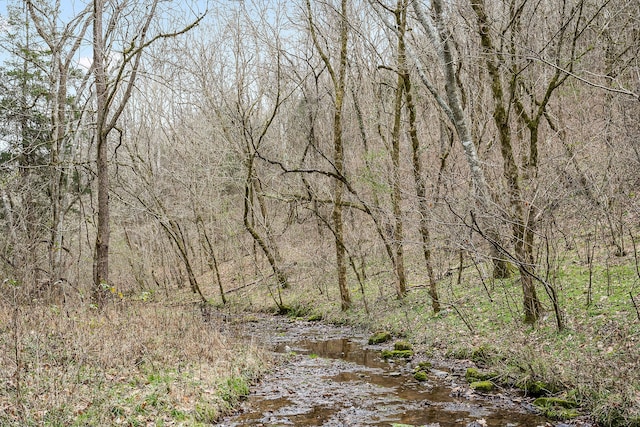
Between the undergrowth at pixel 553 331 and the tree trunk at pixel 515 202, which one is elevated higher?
the tree trunk at pixel 515 202

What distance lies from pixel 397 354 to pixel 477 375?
7.64 feet

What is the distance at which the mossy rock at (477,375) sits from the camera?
777cm

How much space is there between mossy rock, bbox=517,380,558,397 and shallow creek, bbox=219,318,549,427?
304mm

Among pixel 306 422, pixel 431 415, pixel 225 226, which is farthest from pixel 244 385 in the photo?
pixel 225 226

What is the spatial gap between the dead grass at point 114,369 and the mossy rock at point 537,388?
4.34 meters

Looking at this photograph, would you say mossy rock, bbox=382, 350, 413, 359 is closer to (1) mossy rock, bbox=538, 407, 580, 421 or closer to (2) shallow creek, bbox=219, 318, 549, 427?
(2) shallow creek, bbox=219, 318, 549, 427

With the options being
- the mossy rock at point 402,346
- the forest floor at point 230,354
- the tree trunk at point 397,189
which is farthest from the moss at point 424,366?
the tree trunk at point 397,189

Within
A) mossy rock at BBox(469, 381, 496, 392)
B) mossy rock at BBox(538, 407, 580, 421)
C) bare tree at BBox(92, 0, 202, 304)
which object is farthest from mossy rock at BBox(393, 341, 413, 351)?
bare tree at BBox(92, 0, 202, 304)

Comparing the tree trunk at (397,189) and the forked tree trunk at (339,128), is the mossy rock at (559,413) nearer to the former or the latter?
the tree trunk at (397,189)

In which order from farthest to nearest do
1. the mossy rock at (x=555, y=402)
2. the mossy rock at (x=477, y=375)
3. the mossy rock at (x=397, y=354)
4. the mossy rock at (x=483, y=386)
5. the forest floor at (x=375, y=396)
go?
the mossy rock at (x=397, y=354) < the mossy rock at (x=477, y=375) < the mossy rock at (x=483, y=386) < the forest floor at (x=375, y=396) < the mossy rock at (x=555, y=402)

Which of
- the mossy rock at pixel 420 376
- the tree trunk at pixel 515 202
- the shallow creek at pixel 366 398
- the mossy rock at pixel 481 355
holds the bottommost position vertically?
the shallow creek at pixel 366 398

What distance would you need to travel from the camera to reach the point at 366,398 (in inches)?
295

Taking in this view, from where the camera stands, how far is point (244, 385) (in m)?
8.06

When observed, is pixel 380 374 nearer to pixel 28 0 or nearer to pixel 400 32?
pixel 400 32
